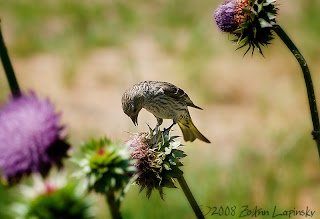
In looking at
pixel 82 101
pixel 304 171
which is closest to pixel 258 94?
pixel 304 171

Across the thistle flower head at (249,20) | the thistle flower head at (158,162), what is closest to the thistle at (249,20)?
the thistle flower head at (249,20)

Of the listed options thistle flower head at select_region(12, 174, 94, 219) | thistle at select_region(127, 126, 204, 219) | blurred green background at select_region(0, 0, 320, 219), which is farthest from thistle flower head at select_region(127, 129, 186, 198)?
blurred green background at select_region(0, 0, 320, 219)

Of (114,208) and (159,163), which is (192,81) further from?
(114,208)

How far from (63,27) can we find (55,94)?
113 inches

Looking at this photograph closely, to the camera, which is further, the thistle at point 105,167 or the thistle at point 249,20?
the thistle at point 249,20

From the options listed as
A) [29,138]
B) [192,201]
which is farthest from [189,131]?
[29,138]

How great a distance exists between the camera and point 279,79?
1151 centimetres

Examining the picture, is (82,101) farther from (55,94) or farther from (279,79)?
(279,79)

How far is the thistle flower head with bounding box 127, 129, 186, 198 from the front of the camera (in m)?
3.35

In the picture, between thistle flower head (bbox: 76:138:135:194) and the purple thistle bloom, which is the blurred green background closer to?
the purple thistle bloom

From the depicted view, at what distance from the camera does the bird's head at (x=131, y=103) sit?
4.62m

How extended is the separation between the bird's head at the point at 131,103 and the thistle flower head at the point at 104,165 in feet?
6.84

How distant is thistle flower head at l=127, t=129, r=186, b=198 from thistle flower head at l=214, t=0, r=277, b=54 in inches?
29.0

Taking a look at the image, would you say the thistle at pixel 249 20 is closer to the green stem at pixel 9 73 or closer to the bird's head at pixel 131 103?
the bird's head at pixel 131 103
